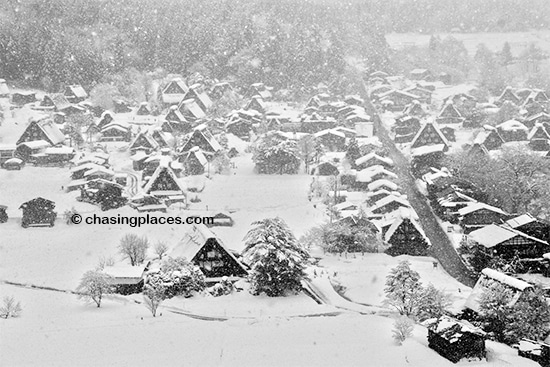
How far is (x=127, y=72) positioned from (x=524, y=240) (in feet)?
189

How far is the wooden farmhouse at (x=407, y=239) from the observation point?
109 feet

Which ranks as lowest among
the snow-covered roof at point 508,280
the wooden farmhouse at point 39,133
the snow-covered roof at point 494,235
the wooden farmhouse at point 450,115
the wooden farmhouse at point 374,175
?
the snow-covered roof at point 508,280

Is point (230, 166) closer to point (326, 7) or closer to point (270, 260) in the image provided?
point (270, 260)

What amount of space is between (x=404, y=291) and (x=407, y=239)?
8874mm

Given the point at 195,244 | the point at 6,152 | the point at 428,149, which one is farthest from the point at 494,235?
the point at 6,152

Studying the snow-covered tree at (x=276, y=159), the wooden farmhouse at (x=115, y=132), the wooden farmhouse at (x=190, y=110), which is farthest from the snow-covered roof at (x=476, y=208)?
the wooden farmhouse at (x=190, y=110)

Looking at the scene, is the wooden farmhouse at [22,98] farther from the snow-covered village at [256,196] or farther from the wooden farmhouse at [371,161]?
the wooden farmhouse at [371,161]

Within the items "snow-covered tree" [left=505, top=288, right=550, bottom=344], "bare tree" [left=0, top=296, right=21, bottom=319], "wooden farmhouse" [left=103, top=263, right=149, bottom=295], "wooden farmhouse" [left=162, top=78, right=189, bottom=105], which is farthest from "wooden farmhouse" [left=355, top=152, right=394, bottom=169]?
"wooden farmhouse" [left=162, top=78, right=189, bottom=105]

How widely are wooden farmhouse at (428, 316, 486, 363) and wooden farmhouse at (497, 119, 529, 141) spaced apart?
3918 centimetres

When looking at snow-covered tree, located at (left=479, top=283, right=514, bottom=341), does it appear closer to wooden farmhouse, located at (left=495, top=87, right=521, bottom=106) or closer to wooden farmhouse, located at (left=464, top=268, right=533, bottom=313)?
wooden farmhouse, located at (left=464, top=268, right=533, bottom=313)

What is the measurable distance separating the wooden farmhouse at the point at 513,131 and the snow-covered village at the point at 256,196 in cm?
20

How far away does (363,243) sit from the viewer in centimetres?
3309

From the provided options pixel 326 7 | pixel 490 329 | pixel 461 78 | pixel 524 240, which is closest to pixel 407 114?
pixel 461 78

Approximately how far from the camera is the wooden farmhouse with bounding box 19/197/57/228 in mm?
35625
